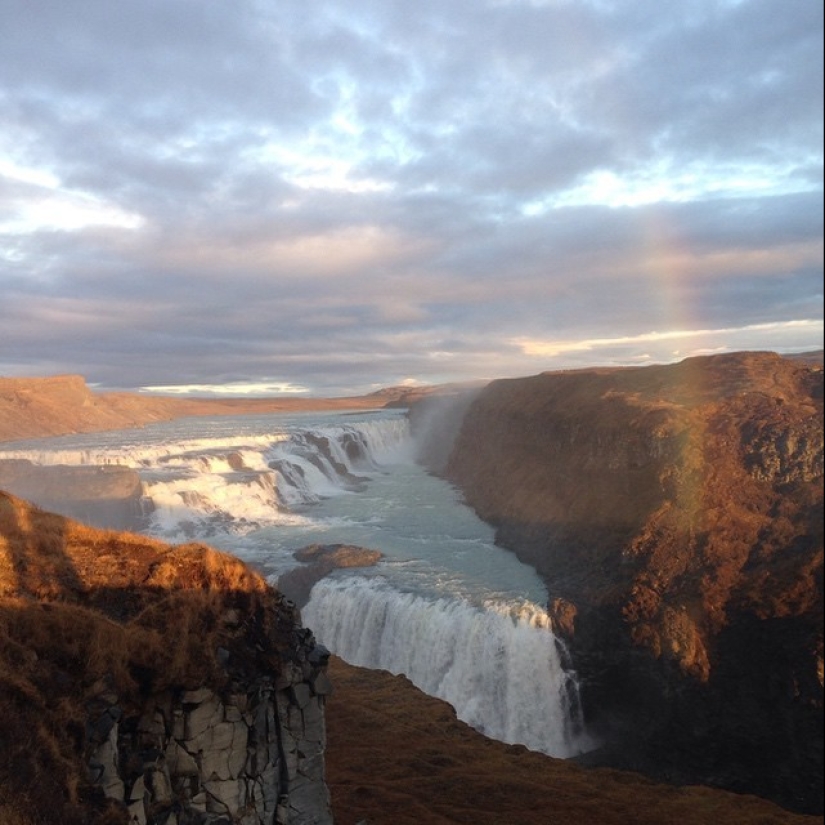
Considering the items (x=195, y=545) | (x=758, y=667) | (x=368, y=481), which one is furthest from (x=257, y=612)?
(x=368, y=481)

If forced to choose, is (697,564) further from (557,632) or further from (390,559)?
(390,559)

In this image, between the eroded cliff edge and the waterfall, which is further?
the waterfall

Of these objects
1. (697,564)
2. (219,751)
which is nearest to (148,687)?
(219,751)

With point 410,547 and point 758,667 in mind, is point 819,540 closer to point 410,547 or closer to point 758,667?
point 758,667

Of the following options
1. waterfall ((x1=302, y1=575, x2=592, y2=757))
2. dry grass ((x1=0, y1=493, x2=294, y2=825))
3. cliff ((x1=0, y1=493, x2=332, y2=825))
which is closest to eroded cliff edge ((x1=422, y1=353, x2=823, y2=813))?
waterfall ((x1=302, y1=575, x2=592, y2=757))

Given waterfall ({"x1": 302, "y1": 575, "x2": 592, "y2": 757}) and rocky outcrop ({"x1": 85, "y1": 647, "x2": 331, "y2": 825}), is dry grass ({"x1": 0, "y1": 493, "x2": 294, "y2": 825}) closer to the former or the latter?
rocky outcrop ({"x1": 85, "y1": 647, "x2": 331, "y2": 825})
